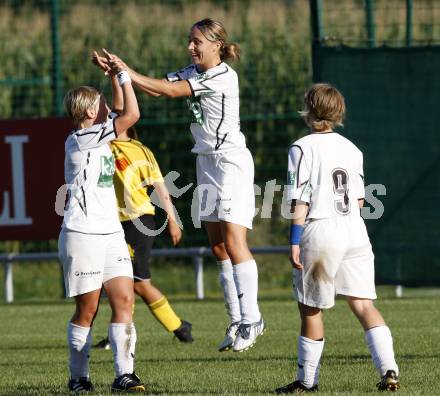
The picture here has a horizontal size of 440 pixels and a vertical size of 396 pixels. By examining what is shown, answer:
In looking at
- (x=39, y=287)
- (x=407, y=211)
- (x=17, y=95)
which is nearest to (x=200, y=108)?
(x=407, y=211)

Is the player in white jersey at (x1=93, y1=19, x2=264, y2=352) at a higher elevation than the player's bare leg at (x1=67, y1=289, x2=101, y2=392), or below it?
higher

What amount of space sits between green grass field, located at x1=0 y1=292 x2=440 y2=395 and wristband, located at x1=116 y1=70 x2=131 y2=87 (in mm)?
1749

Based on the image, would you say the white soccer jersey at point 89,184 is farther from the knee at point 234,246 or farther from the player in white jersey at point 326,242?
the knee at point 234,246

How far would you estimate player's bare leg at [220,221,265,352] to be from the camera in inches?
357

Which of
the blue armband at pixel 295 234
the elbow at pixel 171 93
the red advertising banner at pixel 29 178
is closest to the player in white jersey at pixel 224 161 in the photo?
the elbow at pixel 171 93

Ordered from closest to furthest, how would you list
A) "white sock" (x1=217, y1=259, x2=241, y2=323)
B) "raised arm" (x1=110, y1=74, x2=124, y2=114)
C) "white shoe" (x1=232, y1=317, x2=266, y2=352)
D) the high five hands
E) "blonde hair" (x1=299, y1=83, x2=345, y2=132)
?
"blonde hair" (x1=299, y1=83, x2=345, y2=132) < the high five hands < "raised arm" (x1=110, y1=74, x2=124, y2=114) < "white shoe" (x1=232, y1=317, x2=266, y2=352) < "white sock" (x1=217, y1=259, x2=241, y2=323)

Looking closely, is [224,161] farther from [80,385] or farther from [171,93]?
[80,385]

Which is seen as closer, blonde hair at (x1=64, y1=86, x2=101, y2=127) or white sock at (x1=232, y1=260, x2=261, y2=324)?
blonde hair at (x1=64, y1=86, x2=101, y2=127)

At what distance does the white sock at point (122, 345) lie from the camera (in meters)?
7.34

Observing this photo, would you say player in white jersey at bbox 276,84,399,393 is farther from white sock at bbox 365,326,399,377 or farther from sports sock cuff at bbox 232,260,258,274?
sports sock cuff at bbox 232,260,258,274

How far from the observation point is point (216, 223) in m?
9.52

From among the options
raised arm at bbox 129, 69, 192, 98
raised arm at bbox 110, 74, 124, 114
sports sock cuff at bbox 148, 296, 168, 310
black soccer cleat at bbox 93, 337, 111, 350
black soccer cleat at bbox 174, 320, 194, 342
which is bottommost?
black soccer cleat at bbox 93, 337, 111, 350

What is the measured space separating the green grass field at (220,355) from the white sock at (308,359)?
17 cm

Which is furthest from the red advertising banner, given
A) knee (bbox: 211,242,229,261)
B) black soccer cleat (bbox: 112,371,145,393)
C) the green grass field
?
black soccer cleat (bbox: 112,371,145,393)
